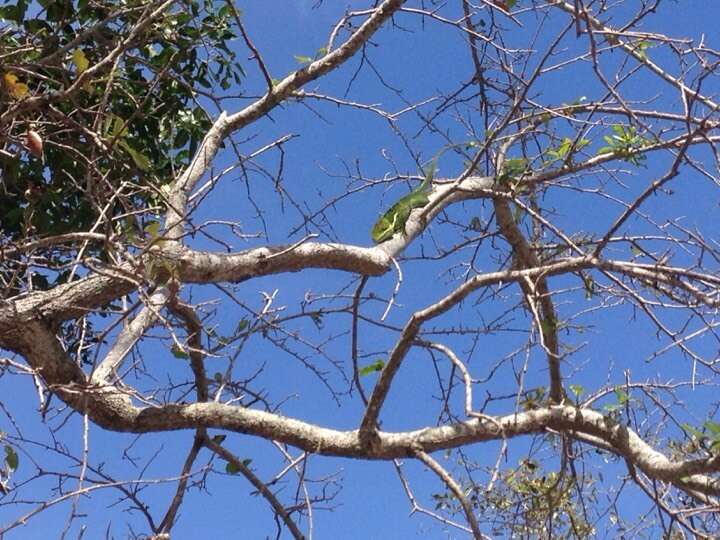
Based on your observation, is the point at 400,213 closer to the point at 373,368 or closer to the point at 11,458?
the point at 373,368

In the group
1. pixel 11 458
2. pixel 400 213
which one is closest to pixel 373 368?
pixel 400 213

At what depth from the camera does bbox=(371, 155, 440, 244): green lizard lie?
256 centimetres

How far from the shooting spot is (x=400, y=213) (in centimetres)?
259

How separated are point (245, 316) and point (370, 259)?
44 centimetres

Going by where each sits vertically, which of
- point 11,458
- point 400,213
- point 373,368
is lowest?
point 11,458

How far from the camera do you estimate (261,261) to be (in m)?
2.34

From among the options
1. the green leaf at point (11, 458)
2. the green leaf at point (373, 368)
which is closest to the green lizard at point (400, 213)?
the green leaf at point (373, 368)

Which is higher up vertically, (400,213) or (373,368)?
(400,213)

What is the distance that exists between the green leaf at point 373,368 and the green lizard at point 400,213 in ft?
1.38

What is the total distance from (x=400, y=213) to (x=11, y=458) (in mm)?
1243

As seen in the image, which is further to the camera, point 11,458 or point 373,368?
point 373,368

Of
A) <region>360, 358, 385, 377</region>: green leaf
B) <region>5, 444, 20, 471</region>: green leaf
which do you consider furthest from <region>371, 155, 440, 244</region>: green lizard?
<region>5, 444, 20, 471</region>: green leaf

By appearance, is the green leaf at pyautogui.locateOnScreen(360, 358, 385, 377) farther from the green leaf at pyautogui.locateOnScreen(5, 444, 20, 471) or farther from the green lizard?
the green leaf at pyautogui.locateOnScreen(5, 444, 20, 471)

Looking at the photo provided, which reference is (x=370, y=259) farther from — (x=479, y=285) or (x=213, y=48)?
(x=213, y=48)
